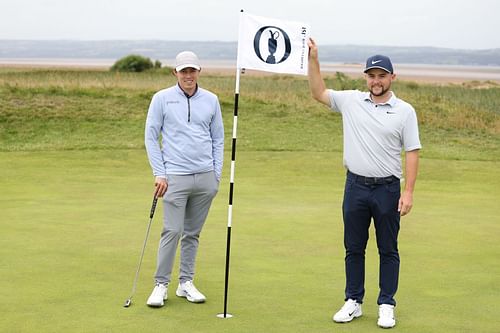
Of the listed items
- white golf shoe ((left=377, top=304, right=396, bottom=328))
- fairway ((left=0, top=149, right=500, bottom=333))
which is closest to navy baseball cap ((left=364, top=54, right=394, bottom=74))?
white golf shoe ((left=377, top=304, right=396, bottom=328))

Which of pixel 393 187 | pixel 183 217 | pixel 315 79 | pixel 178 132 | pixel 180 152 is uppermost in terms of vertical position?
pixel 315 79

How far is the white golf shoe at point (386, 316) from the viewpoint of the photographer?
5883 millimetres

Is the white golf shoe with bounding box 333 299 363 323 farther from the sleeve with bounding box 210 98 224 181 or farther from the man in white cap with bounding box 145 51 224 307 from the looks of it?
the sleeve with bounding box 210 98 224 181

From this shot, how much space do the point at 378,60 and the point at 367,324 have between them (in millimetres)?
1716

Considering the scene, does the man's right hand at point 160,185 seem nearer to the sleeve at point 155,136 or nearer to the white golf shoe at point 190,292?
the sleeve at point 155,136

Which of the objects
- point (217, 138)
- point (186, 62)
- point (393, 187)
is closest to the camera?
point (393, 187)

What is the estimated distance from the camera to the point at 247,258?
790 cm

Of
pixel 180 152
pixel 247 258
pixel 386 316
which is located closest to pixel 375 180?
pixel 386 316

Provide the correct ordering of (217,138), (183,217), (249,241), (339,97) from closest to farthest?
(339,97), (183,217), (217,138), (249,241)

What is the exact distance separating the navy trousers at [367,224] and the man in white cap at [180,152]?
105 cm

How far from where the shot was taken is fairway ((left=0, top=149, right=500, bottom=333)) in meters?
6.03

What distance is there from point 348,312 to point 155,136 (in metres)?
1.77

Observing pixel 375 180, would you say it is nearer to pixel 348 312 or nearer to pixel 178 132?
pixel 348 312

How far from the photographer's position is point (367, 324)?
19.7ft
